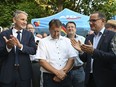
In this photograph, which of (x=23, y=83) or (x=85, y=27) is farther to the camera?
(x=85, y=27)

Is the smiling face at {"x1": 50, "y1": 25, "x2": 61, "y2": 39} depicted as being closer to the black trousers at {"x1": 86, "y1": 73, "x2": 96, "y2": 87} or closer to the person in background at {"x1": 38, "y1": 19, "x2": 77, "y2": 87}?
the person in background at {"x1": 38, "y1": 19, "x2": 77, "y2": 87}

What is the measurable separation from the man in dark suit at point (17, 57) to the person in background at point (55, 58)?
265 mm

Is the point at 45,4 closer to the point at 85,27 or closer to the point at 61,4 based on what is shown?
the point at 61,4

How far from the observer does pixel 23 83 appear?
220 inches

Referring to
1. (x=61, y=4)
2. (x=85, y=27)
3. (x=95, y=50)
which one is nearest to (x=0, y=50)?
(x=95, y=50)

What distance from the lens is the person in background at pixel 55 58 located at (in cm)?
545

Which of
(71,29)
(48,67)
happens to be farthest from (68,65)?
(71,29)

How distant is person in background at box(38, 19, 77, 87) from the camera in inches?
214

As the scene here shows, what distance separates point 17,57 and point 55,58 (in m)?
0.65

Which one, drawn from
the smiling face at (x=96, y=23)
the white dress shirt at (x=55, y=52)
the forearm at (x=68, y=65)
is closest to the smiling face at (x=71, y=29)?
the white dress shirt at (x=55, y=52)

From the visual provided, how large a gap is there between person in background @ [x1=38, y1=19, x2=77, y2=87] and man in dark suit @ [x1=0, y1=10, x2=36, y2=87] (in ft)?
0.87

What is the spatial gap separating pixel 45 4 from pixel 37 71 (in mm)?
18606

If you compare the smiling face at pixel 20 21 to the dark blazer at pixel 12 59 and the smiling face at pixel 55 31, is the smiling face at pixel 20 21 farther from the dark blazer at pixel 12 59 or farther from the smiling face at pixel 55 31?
the smiling face at pixel 55 31

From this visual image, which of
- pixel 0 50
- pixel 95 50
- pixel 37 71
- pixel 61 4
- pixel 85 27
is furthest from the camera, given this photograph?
pixel 61 4
